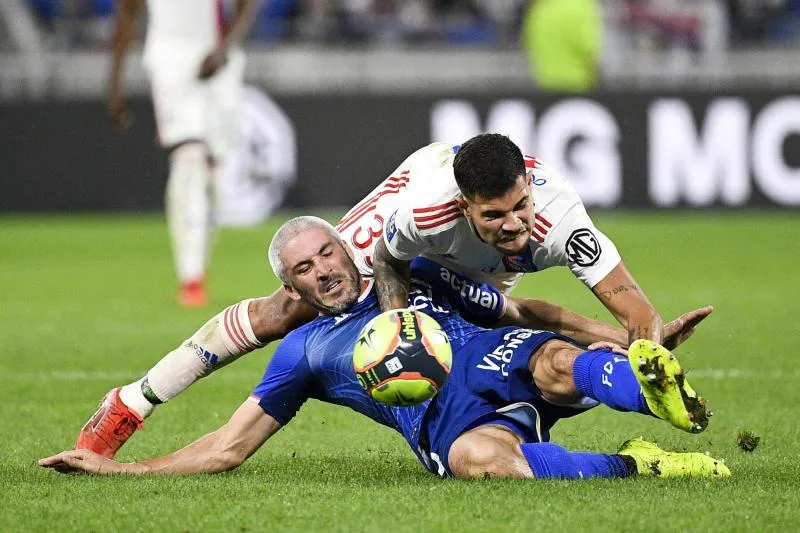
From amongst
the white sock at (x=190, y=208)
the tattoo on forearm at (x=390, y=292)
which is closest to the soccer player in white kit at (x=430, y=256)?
the tattoo on forearm at (x=390, y=292)

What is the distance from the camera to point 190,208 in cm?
1037

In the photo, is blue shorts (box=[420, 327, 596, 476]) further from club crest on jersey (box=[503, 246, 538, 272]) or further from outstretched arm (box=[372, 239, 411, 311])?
outstretched arm (box=[372, 239, 411, 311])

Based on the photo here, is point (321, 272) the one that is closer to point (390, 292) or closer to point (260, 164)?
point (390, 292)

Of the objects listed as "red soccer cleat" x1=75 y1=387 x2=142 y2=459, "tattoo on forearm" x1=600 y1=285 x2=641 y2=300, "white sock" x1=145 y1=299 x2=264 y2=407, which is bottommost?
"red soccer cleat" x1=75 y1=387 x2=142 y2=459

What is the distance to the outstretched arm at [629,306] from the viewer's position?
5332 mm

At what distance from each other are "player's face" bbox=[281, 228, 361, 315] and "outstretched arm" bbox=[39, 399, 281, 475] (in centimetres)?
47

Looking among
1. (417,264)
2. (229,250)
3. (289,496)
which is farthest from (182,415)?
(229,250)

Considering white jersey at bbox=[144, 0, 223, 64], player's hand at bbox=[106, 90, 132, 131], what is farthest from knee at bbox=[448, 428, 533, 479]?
player's hand at bbox=[106, 90, 132, 131]

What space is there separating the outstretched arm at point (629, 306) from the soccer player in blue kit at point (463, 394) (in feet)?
0.75

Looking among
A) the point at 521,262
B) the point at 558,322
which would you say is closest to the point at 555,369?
the point at 521,262

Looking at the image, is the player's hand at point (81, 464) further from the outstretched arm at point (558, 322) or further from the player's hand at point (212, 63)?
the player's hand at point (212, 63)

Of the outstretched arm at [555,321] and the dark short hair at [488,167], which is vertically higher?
the dark short hair at [488,167]

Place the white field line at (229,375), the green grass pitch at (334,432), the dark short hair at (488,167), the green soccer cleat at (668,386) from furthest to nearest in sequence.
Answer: the white field line at (229,375) < the dark short hair at (488,167) < the green soccer cleat at (668,386) < the green grass pitch at (334,432)

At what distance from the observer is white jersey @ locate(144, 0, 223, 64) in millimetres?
10617
